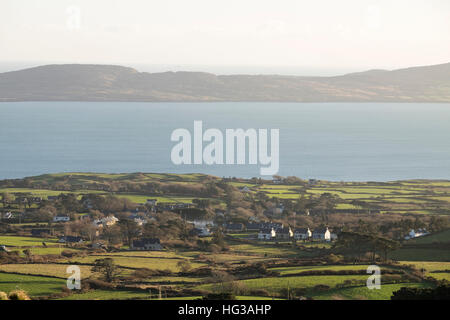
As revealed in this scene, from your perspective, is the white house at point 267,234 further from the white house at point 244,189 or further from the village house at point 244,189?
the white house at point 244,189

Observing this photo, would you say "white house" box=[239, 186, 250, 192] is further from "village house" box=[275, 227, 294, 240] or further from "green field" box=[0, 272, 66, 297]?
"green field" box=[0, 272, 66, 297]

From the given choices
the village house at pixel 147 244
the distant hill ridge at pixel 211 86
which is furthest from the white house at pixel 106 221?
the distant hill ridge at pixel 211 86

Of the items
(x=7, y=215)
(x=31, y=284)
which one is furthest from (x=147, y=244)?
(x=7, y=215)

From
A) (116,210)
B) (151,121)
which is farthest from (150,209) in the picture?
(151,121)

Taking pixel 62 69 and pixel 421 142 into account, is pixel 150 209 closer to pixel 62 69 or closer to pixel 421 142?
pixel 421 142

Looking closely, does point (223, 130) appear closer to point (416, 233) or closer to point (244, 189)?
point (244, 189)

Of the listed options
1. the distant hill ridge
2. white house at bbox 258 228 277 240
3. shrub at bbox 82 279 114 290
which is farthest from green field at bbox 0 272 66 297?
the distant hill ridge
